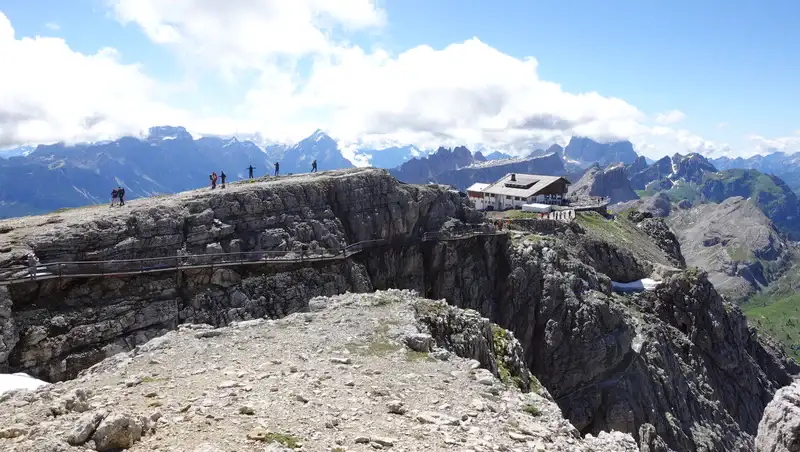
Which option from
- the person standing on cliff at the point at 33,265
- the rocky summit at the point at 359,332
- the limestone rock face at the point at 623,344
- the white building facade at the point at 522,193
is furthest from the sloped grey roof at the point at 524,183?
the person standing on cliff at the point at 33,265

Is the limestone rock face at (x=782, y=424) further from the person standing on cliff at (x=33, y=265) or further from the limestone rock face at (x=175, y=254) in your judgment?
the person standing on cliff at (x=33, y=265)

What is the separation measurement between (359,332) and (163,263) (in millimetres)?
29437

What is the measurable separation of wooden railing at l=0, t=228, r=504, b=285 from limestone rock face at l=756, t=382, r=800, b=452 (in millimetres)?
42400

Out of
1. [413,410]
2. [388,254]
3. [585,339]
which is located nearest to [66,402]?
[413,410]

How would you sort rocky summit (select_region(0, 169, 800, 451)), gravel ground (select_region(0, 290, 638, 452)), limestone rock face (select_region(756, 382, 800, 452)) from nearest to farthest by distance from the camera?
1. gravel ground (select_region(0, 290, 638, 452))
2. limestone rock face (select_region(756, 382, 800, 452))
3. rocky summit (select_region(0, 169, 800, 451))

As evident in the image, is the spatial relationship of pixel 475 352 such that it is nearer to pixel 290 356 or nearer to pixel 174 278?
pixel 290 356

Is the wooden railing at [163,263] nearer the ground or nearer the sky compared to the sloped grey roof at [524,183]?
nearer the ground

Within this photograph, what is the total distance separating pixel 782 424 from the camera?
1448 centimetres

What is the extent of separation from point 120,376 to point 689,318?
77800mm

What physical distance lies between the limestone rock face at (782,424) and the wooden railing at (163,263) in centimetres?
4240

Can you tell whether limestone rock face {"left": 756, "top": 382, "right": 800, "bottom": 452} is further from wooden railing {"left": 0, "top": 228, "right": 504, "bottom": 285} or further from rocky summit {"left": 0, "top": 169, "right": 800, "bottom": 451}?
wooden railing {"left": 0, "top": 228, "right": 504, "bottom": 285}

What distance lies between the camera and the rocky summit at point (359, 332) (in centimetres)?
1462

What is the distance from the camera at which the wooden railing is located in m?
37.8

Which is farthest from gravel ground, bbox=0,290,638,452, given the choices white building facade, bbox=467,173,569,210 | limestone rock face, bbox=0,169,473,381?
white building facade, bbox=467,173,569,210
